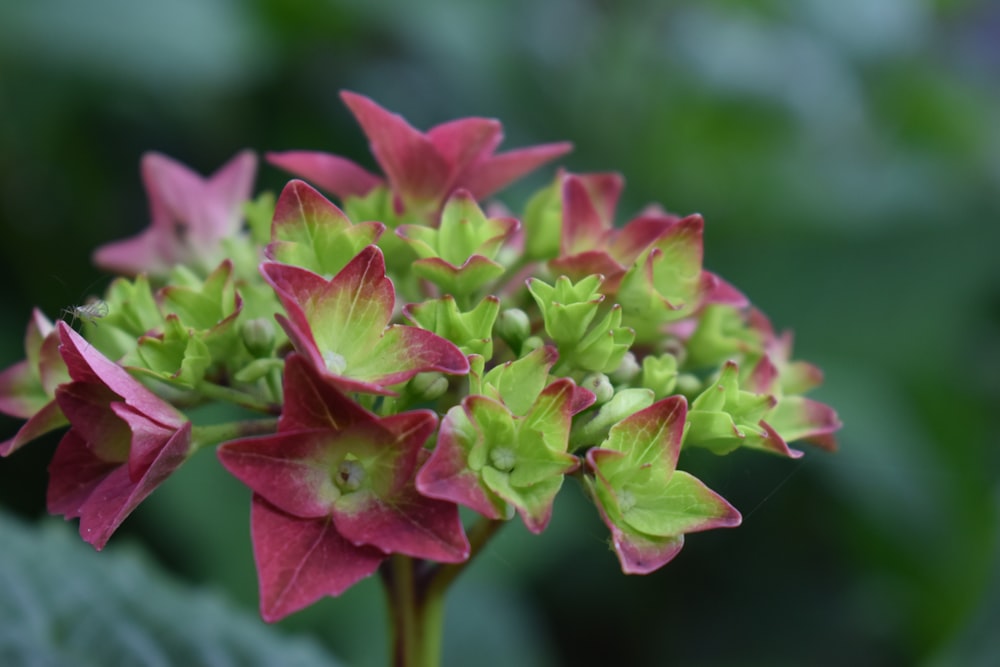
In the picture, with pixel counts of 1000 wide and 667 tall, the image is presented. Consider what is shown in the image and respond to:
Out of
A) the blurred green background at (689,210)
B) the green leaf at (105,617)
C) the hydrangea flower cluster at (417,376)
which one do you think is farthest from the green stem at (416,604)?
the blurred green background at (689,210)

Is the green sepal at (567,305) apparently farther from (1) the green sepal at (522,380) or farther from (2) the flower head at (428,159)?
(2) the flower head at (428,159)

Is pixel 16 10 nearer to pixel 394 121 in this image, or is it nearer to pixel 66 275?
pixel 66 275

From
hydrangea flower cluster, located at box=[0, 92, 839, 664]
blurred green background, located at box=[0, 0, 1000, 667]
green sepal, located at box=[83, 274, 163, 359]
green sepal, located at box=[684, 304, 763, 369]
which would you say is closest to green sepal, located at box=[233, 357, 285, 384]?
hydrangea flower cluster, located at box=[0, 92, 839, 664]

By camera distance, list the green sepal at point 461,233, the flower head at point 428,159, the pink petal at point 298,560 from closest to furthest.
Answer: the pink petal at point 298,560
the green sepal at point 461,233
the flower head at point 428,159

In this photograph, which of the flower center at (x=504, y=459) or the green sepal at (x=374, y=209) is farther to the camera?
the green sepal at (x=374, y=209)

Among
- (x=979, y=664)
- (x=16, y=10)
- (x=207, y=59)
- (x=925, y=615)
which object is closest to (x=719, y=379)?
(x=979, y=664)

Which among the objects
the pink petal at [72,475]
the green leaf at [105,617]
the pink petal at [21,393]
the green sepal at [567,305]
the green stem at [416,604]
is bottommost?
the green leaf at [105,617]

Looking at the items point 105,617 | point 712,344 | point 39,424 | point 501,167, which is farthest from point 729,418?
point 105,617

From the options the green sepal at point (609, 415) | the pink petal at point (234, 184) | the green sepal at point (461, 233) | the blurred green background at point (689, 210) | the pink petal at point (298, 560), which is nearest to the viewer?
the pink petal at point (298, 560)
